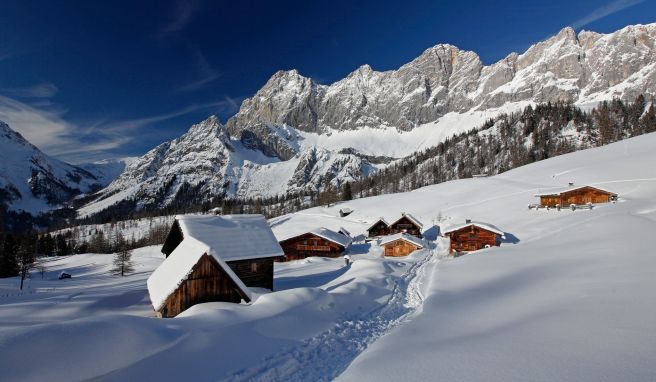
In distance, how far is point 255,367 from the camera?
1122cm

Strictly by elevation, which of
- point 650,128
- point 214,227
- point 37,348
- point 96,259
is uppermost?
point 650,128

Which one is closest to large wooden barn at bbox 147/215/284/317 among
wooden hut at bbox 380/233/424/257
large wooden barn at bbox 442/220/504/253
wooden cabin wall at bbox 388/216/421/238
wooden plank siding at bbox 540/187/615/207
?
wooden hut at bbox 380/233/424/257

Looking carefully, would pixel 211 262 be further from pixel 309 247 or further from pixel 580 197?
pixel 580 197

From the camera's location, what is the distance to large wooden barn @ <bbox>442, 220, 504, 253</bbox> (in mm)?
53938

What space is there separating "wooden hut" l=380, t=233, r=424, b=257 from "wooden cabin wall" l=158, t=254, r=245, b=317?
42.9 meters

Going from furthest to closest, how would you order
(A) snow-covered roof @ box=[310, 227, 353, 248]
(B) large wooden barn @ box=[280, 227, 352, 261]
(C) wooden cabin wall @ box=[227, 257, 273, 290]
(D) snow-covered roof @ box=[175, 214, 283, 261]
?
(B) large wooden barn @ box=[280, 227, 352, 261]
(A) snow-covered roof @ box=[310, 227, 353, 248]
(C) wooden cabin wall @ box=[227, 257, 273, 290]
(D) snow-covered roof @ box=[175, 214, 283, 261]

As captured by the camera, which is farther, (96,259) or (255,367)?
(96,259)

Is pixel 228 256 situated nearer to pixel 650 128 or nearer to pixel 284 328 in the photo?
pixel 284 328

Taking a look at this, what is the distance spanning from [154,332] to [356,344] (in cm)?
705


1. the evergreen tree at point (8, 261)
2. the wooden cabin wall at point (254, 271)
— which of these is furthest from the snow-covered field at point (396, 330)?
the evergreen tree at point (8, 261)

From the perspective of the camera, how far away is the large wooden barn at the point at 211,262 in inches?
811

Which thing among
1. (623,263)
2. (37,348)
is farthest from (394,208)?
(37,348)

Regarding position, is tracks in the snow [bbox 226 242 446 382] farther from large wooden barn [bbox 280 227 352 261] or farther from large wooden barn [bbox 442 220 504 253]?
large wooden barn [bbox 280 227 352 261]

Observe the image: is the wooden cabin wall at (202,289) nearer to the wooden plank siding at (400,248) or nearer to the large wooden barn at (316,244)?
the wooden plank siding at (400,248)
